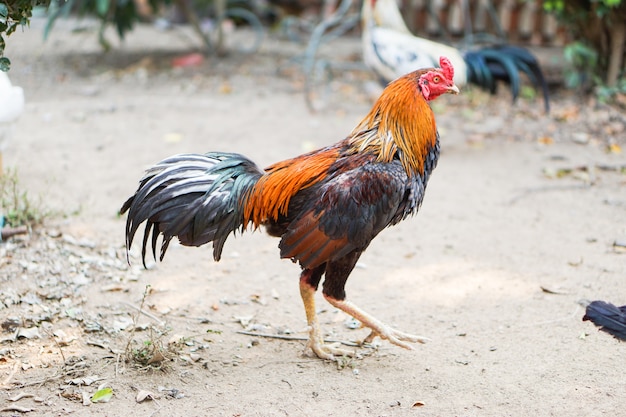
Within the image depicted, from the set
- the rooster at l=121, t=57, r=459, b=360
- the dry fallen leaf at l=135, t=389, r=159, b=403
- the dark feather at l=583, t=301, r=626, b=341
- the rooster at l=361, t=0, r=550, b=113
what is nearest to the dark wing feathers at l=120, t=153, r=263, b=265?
the rooster at l=121, t=57, r=459, b=360

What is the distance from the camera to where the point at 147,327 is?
4059mm

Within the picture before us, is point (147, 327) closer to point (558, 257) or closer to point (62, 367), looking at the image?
point (62, 367)

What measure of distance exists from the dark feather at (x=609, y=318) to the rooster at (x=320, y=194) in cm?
98

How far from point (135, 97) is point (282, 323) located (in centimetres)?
578

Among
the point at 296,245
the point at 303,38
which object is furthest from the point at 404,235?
the point at 303,38

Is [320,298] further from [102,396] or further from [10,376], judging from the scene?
[10,376]

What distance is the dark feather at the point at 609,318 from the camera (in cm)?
300

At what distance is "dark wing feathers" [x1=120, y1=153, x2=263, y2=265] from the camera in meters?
3.40

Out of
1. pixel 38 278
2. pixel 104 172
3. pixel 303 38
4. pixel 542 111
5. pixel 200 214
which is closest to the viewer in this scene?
pixel 200 214

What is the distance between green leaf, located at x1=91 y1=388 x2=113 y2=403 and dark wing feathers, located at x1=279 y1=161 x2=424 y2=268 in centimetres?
104

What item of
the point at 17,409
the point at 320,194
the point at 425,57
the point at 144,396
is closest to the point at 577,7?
the point at 425,57

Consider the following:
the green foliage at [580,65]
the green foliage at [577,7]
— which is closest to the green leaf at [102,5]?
the green foliage at [577,7]

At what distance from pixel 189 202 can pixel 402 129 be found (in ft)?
3.69

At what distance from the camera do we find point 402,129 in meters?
3.62
